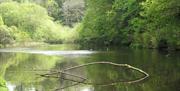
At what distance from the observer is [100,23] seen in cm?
8069

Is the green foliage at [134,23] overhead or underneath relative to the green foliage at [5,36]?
overhead

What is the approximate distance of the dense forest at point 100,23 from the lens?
53938mm

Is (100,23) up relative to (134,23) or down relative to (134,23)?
down

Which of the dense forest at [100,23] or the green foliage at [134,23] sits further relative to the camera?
the dense forest at [100,23]

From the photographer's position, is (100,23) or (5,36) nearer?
(100,23)

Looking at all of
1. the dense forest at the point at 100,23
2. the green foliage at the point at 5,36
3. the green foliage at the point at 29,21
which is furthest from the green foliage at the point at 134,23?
the green foliage at the point at 29,21

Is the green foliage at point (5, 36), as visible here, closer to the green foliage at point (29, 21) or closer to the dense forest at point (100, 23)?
the dense forest at point (100, 23)

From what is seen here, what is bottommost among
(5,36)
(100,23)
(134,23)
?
(5,36)

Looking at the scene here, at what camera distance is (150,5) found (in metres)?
53.0

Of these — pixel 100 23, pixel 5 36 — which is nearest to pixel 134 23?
pixel 100 23

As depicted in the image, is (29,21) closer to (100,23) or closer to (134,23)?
(100,23)

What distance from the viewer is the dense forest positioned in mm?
53938

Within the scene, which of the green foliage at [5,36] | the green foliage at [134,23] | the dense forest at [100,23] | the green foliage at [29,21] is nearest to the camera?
the green foliage at [134,23]

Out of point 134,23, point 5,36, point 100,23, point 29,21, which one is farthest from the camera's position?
point 29,21
